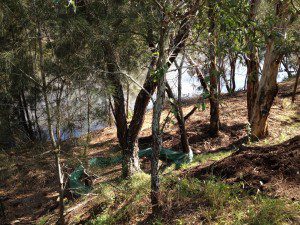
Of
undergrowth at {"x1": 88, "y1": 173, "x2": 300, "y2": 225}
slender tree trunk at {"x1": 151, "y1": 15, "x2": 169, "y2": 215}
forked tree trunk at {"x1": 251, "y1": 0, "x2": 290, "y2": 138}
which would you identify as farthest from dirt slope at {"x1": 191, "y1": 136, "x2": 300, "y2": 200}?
forked tree trunk at {"x1": 251, "y1": 0, "x2": 290, "y2": 138}

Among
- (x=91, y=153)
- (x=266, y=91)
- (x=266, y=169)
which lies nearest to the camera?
(x=266, y=169)

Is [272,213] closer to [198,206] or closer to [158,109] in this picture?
[198,206]

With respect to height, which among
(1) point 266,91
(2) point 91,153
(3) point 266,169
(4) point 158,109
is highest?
(4) point 158,109

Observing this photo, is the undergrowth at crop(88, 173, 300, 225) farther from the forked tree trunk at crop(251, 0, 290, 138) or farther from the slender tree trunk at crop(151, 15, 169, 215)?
the forked tree trunk at crop(251, 0, 290, 138)

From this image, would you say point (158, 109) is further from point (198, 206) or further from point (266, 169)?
point (266, 169)

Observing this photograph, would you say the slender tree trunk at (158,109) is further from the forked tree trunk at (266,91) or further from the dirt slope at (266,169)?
the forked tree trunk at (266,91)

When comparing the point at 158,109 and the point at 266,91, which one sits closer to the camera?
the point at 158,109

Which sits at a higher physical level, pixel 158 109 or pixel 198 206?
pixel 158 109

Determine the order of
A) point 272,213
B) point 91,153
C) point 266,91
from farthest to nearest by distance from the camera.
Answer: point 91,153 → point 266,91 → point 272,213

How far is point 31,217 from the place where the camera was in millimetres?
6836

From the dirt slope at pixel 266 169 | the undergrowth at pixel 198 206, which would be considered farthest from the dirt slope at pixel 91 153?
the dirt slope at pixel 266 169

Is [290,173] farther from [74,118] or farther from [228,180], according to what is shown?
[74,118]

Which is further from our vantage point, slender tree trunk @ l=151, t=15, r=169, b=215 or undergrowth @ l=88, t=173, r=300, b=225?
slender tree trunk @ l=151, t=15, r=169, b=215

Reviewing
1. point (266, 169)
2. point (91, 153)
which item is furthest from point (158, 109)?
point (91, 153)
